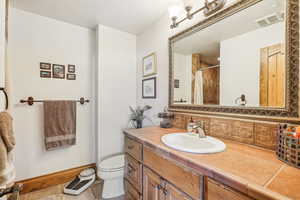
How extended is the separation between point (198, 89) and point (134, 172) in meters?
1.03

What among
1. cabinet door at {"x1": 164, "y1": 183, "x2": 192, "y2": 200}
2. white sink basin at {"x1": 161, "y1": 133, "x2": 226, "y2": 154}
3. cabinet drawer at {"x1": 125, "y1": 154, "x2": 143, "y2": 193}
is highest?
white sink basin at {"x1": 161, "y1": 133, "x2": 226, "y2": 154}

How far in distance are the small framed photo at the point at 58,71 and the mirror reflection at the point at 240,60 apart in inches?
66.7

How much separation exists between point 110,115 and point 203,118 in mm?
1396

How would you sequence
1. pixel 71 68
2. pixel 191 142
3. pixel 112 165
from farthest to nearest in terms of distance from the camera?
1. pixel 71 68
2. pixel 112 165
3. pixel 191 142

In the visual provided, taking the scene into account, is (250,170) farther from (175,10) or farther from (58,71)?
(58,71)

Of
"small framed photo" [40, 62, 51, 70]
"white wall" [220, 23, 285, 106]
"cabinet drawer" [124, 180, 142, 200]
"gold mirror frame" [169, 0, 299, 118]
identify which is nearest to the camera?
"gold mirror frame" [169, 0, 299, 118]

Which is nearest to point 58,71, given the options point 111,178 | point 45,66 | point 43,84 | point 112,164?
point 45,66

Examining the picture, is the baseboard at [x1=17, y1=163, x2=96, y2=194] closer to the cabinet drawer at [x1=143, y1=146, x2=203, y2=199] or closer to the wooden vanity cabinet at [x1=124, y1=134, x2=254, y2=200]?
the wooden vanity cabinet at [x1=124, y1=134, x2=254, y2=200]

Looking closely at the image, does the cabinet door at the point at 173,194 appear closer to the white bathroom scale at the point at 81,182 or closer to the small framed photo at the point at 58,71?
the white bathroom scale at the point at 81,182

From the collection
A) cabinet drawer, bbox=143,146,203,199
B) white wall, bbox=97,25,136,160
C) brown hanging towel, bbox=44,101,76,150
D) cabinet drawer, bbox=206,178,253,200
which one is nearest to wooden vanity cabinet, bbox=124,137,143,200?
cabinet drawer, bbox=143,146,203,199

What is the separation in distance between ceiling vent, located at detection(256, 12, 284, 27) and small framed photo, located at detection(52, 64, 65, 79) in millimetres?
2232

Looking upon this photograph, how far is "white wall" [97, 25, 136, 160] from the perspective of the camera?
2.01 m

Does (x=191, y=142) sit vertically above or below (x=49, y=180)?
above

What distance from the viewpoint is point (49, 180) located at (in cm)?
180
